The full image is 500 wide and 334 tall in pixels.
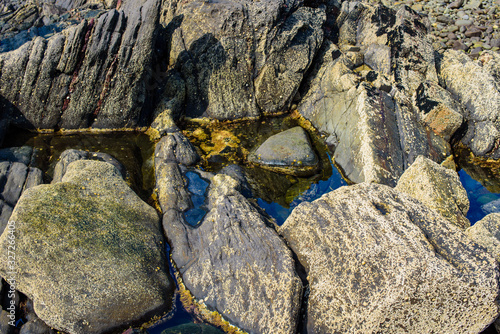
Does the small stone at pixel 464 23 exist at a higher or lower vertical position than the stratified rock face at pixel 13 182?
higher

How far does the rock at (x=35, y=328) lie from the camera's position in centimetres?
510

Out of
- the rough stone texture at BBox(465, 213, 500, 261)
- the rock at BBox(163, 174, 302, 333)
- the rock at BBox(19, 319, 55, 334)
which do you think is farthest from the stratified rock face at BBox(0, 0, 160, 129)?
the rough stone texture at BBox(465, 213, 500, 261)

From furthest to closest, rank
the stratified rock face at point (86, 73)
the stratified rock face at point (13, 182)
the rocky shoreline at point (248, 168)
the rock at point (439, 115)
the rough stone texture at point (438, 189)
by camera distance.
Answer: the stratified rock face at point (86, 73)
the rock at point (439, 115)
the stratified rock face at point (13, 182)
the rough stone texture at point (438, 189)
the rocky shoreline at point (248, 168)

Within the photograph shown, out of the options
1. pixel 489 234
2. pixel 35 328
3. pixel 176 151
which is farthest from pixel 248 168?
pixel 35 328

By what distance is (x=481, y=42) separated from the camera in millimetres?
15664

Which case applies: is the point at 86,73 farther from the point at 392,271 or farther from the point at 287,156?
the point at 392,271

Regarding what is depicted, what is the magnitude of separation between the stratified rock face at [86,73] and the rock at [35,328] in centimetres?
731

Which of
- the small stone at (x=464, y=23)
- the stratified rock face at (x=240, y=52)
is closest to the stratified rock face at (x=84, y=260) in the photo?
the stratified rock face at (x=240, y=52)

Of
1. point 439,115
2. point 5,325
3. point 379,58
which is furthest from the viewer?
point 379,58

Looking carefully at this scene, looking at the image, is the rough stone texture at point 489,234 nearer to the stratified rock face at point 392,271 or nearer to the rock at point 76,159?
the stratified rock face at point 392,271

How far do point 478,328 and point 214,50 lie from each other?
10.7m

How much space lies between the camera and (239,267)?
5.72 m

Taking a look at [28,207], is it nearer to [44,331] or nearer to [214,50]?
[44,331]

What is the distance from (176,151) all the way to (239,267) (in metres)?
4.83
